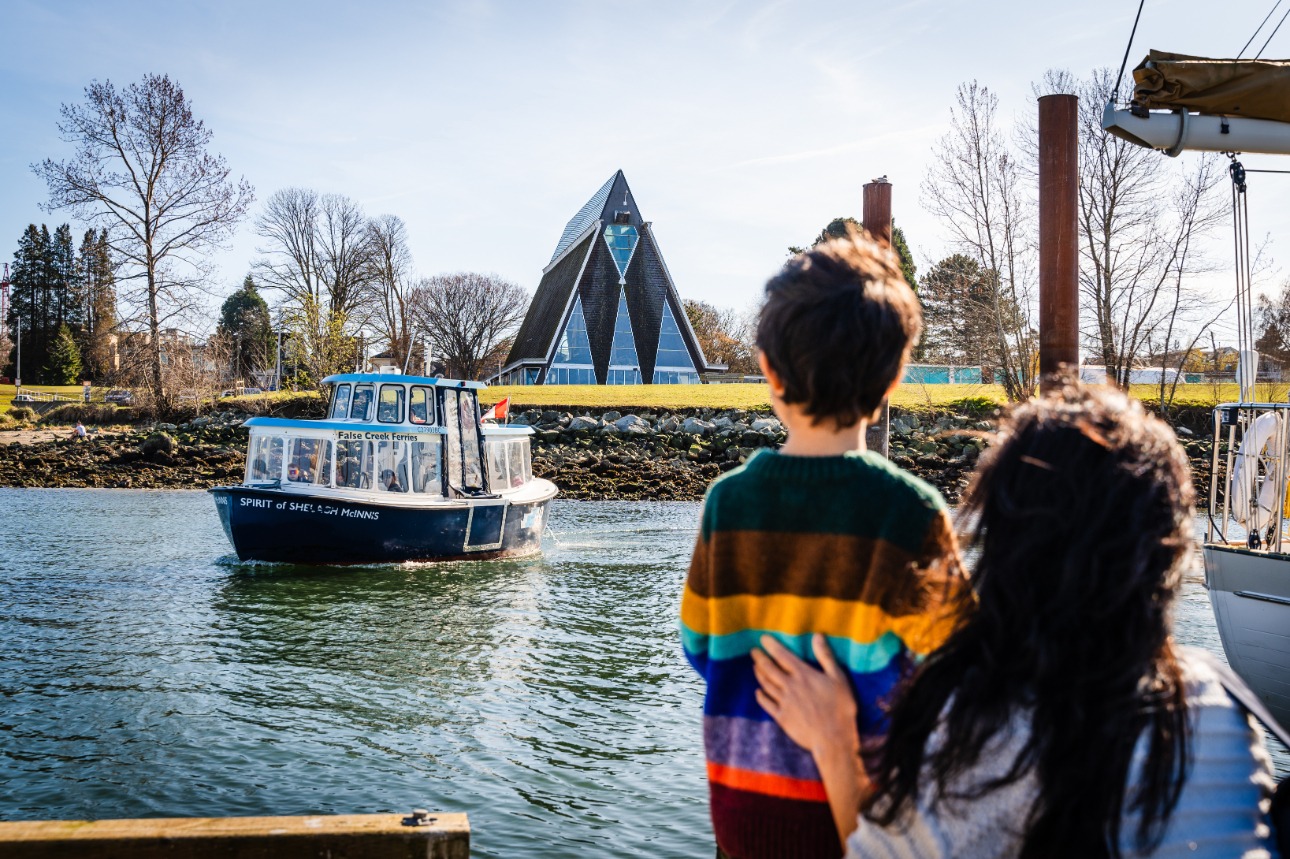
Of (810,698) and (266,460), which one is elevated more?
(810,698)

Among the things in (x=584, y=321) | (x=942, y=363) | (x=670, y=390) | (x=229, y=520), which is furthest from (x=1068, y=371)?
(x=942, y=363)

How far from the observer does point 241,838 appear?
350 cm

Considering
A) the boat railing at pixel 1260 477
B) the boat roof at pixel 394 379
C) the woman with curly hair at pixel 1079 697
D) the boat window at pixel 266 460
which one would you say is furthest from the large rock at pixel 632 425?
the woman with curly hair at pixel 1079 697

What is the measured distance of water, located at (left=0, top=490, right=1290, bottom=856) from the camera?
7.70 metres

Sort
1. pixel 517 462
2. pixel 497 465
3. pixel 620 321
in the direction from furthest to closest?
1. pixel 620 321
2. pixel 517 462
3. pixel 497 465

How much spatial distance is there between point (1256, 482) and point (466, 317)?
75.1 metres

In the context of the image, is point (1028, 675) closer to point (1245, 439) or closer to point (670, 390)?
point (1245, 439)

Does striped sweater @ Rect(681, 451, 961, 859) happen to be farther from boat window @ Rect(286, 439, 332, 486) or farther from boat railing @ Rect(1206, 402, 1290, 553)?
boat window @ Rect(286, 439, 332, 486)

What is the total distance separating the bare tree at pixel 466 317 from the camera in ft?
267

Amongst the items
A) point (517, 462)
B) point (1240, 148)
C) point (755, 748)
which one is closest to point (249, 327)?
point (517, 462)

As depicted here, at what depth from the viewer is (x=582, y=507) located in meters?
31.0

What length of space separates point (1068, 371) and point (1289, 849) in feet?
3.18

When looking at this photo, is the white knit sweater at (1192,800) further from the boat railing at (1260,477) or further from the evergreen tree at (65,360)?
the evergreen tree at (65,360)

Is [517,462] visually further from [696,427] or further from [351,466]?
[696,427]
